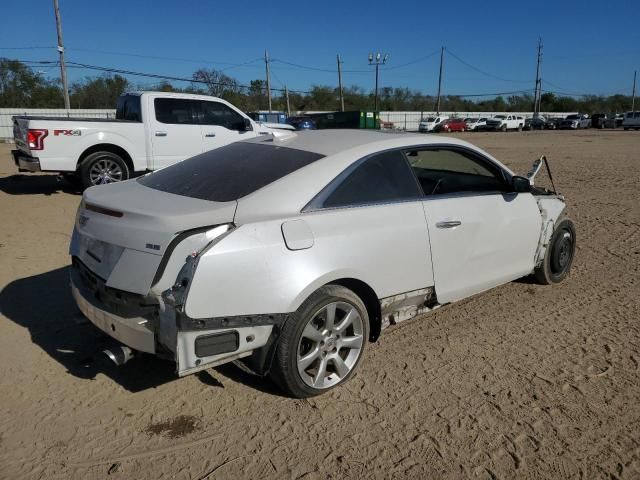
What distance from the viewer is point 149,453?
9.18 feet

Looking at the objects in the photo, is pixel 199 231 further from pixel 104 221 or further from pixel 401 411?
pixel 401 411

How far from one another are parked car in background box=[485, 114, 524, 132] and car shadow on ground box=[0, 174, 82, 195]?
50.2m

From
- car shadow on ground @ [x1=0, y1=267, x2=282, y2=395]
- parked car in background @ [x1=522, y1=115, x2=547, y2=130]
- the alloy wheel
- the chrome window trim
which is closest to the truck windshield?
car shadow on ground @ [x1=0, y1=267, x2=282, y2=395]

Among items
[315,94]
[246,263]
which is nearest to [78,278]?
[246,263]

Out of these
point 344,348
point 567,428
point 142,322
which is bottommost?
point 567,428

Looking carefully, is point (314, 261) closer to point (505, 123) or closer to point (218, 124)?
point (218, 124)

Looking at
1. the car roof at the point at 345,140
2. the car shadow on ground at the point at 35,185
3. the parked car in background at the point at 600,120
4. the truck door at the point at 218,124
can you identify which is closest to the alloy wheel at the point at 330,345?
the car roof at the point at 345,140

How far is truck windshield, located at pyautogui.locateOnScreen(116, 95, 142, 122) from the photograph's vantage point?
10.5 metres

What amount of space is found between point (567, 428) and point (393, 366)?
1.16 meters

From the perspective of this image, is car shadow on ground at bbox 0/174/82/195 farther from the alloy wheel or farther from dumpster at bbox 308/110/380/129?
dumpster at bbox 308/110/380/129

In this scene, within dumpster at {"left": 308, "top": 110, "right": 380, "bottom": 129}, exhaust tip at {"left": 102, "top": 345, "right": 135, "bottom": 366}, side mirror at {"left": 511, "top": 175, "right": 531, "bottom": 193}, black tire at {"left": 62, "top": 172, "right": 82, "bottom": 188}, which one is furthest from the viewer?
dumpster at {"left": 308, "top": 110, "right": 380, "bottom": 129}

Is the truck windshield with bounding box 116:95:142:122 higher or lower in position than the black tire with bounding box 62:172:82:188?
higher

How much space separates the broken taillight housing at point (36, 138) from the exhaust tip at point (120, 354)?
25.2 feet

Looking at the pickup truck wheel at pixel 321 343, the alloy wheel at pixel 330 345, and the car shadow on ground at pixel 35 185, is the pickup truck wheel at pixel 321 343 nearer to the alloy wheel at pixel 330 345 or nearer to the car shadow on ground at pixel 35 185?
the alloy wheel at pixel 330 345
